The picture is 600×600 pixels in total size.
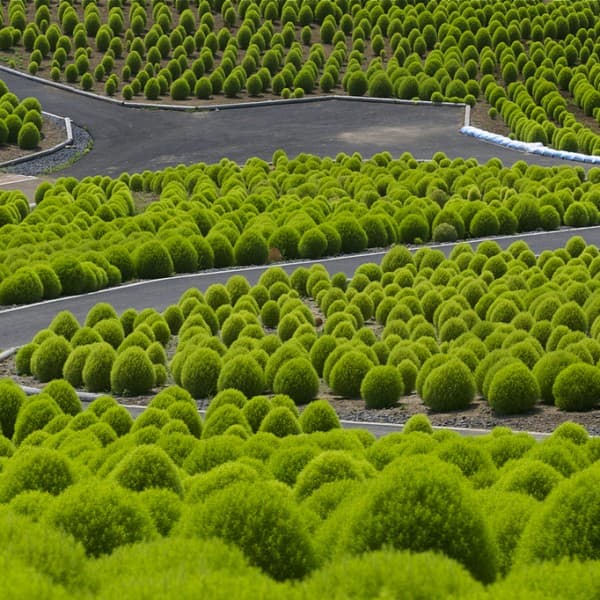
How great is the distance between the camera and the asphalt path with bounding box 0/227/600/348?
2286cm

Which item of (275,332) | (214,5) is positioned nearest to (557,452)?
(275,332)

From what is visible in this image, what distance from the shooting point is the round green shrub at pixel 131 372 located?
742 inches

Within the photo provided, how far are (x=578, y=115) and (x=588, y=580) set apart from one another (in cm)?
4060

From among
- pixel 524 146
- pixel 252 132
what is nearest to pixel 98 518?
pixel 524 146

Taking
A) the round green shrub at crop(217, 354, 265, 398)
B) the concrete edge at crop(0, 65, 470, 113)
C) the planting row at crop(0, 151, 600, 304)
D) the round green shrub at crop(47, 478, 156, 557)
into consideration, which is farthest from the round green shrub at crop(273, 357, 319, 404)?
the concrete edge at crop(0, 65, 470, 113)

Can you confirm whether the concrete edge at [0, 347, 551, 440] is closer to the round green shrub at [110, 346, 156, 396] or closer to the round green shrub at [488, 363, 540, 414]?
the round green shrub at [110, 346, 156, 396]

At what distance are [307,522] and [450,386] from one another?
8.70 m

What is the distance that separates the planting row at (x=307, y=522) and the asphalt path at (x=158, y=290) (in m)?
11.0

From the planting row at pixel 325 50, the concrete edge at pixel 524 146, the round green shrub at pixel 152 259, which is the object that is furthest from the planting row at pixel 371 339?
the planting row at pixel 325 50

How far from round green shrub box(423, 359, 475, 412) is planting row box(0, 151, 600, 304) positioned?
32.5 ft

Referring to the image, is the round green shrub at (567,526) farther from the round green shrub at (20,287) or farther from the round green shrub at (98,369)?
the round green shrub at (20,287)

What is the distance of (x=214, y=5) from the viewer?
55438 mm

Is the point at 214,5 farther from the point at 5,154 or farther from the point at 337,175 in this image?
the point at 337,175

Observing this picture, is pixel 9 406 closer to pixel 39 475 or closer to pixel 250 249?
pixel 39 475
